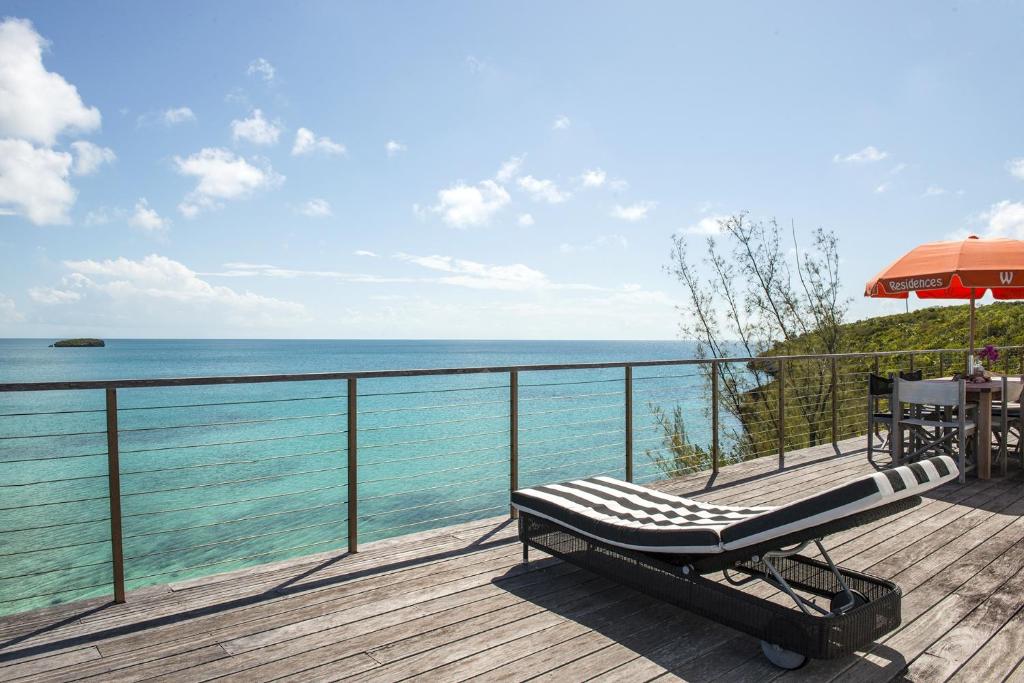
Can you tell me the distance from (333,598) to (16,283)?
52.1 m

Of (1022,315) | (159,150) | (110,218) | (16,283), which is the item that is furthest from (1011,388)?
(16,283)

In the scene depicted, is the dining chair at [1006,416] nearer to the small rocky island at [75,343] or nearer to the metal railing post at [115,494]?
the metal railing post at [115,494]

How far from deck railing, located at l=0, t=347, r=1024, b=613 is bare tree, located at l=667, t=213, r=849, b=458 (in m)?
0.27

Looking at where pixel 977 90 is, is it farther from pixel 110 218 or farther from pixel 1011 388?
pixel 110 218

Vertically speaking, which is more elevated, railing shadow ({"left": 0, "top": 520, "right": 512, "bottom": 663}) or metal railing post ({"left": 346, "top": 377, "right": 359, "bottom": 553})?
metal railing post ({"left": 346, "top": 377, "right": 359, "bottom": 553})

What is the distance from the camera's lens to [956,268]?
15.3 feet

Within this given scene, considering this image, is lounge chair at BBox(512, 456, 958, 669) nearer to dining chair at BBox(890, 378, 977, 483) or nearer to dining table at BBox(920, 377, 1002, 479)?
dining chair at BBox(890, 378, 977, 483)

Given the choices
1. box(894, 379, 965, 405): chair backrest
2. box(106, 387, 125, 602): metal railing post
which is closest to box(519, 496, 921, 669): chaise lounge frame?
box(106, 387, 125, 602): metal railing post

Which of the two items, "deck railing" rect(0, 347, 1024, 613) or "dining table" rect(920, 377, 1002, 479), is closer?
"deck railing" rect(0, 347, 1024, 613)

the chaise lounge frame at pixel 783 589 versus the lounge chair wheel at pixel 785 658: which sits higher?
the chaise lounge frame at pixel 783 589

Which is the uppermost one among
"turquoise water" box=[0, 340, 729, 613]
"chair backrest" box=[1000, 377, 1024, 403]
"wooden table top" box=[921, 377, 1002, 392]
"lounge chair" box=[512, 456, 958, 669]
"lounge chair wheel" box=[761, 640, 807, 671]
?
"wooden table top" box=[921, 377, 1002, 392]

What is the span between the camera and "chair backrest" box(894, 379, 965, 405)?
15.1ft

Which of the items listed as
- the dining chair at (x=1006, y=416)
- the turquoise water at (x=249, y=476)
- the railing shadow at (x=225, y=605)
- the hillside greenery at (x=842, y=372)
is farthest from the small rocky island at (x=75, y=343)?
the dining chair at (x=1006, y=416)

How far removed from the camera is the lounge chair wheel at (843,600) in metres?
2.23
